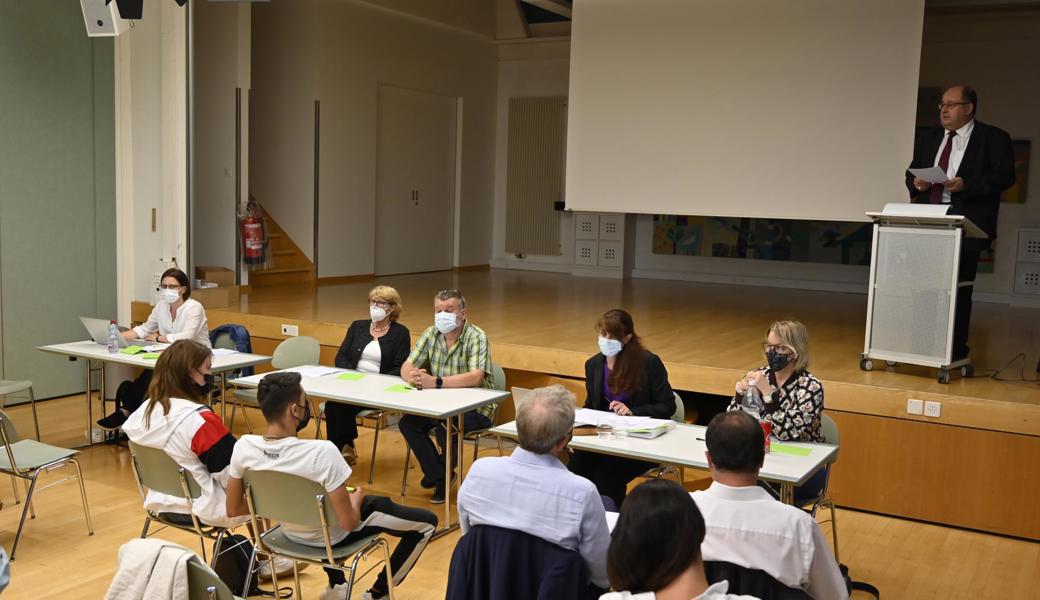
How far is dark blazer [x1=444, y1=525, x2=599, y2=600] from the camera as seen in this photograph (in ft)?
9.51

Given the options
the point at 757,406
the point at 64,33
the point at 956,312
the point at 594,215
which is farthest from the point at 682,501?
the point at 594,215

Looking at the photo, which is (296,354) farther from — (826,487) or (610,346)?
(826,487)

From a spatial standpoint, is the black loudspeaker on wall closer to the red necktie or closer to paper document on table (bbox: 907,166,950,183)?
paper document on table (bbox: 907,166,950,183)

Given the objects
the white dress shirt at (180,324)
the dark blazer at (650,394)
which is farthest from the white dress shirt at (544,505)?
the white dress shirt at (180,324)

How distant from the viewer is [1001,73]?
37.6ft

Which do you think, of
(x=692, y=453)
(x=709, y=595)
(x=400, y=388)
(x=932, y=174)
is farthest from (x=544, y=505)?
(x=932, y=174)

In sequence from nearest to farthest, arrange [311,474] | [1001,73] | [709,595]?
[709,595] < [311,474] < [1001,73]

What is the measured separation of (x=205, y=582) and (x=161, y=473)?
1652 mm

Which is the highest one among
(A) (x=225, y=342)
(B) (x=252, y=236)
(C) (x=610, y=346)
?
(B) (x=252, y=236)

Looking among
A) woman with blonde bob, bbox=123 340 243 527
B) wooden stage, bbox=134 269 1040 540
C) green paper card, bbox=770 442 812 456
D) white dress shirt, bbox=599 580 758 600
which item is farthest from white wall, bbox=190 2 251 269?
white dress shirt, bbox=599 580 758 600

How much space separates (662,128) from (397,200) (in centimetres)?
486

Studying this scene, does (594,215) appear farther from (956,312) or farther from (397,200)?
(956,312)

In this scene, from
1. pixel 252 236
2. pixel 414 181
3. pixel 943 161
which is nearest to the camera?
pixel 943 161

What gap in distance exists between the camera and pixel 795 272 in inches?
513
